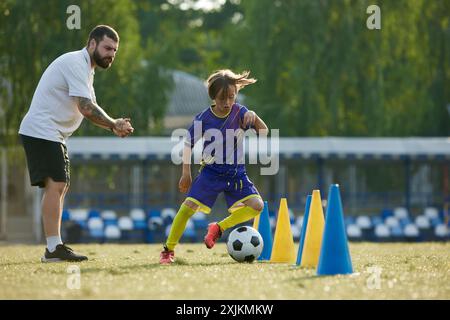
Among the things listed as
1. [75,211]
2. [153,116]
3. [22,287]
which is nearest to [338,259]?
[22,287]

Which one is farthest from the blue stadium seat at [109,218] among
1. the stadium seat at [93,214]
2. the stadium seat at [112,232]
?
the stadium seat at [112,232]

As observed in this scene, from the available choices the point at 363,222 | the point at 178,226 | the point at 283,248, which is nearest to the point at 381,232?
the point at 363,222

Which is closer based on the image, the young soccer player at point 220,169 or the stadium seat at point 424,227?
the young soccer player at point 220,169

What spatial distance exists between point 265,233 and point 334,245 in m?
2.92

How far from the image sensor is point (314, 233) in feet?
25.5

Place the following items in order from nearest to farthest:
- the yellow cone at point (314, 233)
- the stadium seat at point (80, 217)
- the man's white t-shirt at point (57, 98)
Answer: the yellow cone at point (314, 233), the man's white t-shirt at point (57, 98), the stadium seat at point (80, 217)

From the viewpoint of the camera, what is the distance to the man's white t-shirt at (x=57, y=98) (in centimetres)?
823

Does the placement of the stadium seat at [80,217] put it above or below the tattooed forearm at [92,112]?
below

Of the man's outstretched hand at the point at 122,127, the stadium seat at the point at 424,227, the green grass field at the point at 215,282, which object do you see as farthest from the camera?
the stadium seat at the point at 424,227

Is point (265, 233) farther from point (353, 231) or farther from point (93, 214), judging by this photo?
point (353, 231)

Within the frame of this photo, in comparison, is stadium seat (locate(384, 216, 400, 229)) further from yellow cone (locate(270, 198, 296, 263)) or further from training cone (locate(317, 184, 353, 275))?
training cone (locate(317, 184, 353, 275))

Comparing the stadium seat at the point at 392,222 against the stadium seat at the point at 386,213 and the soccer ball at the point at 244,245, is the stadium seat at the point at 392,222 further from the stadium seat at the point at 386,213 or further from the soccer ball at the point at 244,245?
the soccer ball at the point at 244,245

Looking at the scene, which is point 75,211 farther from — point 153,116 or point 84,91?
point 84,91

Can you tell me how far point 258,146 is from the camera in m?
23.9
